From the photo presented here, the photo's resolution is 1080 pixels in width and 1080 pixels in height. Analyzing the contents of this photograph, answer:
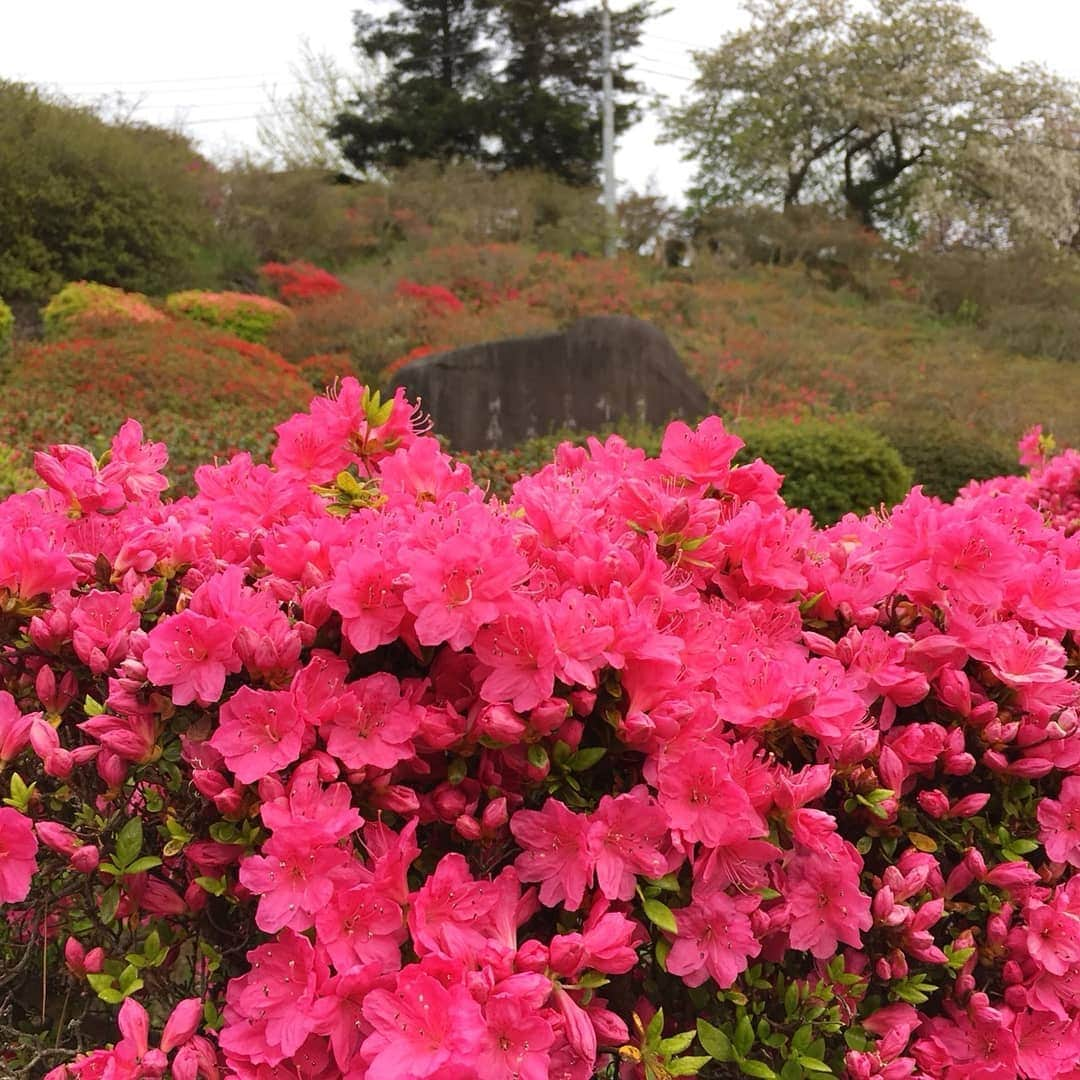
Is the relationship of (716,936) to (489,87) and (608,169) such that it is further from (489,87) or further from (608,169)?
(489,87)

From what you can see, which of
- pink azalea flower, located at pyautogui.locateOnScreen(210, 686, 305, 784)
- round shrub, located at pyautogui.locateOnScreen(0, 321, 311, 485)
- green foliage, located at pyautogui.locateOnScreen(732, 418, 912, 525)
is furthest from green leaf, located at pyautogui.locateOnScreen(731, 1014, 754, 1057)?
round shrub, located at pyautogui.locateOnScreen(0, 321, 311, 485)

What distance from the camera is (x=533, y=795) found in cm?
127

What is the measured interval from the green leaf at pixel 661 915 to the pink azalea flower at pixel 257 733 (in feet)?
1.40

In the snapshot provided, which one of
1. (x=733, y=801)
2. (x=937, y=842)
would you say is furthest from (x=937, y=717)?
(x=733, y=801)

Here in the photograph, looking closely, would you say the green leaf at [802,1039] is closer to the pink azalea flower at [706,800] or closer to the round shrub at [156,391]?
the pink azalea flower at [706,800]

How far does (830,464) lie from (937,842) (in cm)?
617

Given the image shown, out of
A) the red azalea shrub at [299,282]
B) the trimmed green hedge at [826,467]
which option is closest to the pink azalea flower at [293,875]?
the trimmed green hedge at [826,467]

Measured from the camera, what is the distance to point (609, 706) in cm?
124

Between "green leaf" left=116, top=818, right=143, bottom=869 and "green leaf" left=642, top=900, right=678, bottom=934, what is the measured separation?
0.58 m

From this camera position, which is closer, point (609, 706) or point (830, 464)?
point (609, 706)

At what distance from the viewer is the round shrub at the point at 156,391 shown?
7859 mm

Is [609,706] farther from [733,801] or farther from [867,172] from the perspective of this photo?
[867,172]

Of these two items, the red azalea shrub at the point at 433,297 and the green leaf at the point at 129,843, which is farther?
the red azalea shrub at the point at 433,297

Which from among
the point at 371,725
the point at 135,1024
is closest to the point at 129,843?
the point at 135,1024
